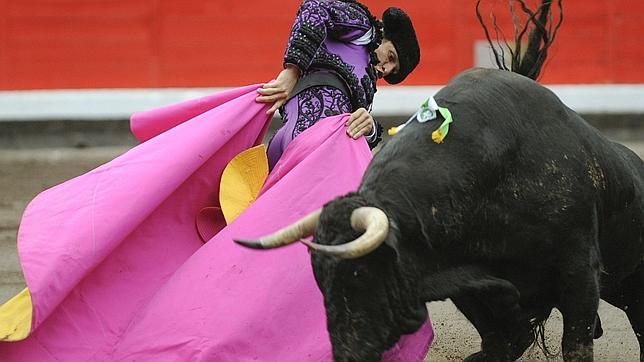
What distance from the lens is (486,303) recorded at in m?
2.81

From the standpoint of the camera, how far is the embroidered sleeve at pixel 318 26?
10.3 ft

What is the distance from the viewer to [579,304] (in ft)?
9.07

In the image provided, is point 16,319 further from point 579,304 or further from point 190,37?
point 190,37

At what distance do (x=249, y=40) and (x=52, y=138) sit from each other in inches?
60.4

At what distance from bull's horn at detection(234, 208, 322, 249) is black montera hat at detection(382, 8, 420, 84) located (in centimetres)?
117

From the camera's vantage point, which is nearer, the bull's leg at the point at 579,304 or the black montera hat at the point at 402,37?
the bull's leg at the point at 579,304

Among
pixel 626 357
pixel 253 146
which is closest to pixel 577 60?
pixel 626 357

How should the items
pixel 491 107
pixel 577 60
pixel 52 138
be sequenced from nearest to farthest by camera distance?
pixel 491 107 < pixel 52 138 < pixel 577 60

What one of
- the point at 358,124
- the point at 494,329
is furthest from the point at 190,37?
the point at 494,329

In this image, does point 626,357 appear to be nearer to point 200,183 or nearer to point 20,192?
point 200,183

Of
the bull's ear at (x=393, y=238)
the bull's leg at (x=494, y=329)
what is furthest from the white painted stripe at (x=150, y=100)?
the bull's ear at (x=393, y=238)

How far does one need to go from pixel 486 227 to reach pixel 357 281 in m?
0.43

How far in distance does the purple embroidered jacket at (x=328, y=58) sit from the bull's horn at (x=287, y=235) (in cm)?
83

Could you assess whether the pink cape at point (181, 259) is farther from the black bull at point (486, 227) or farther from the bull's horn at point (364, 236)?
the bull's horn at point (364, 236)
